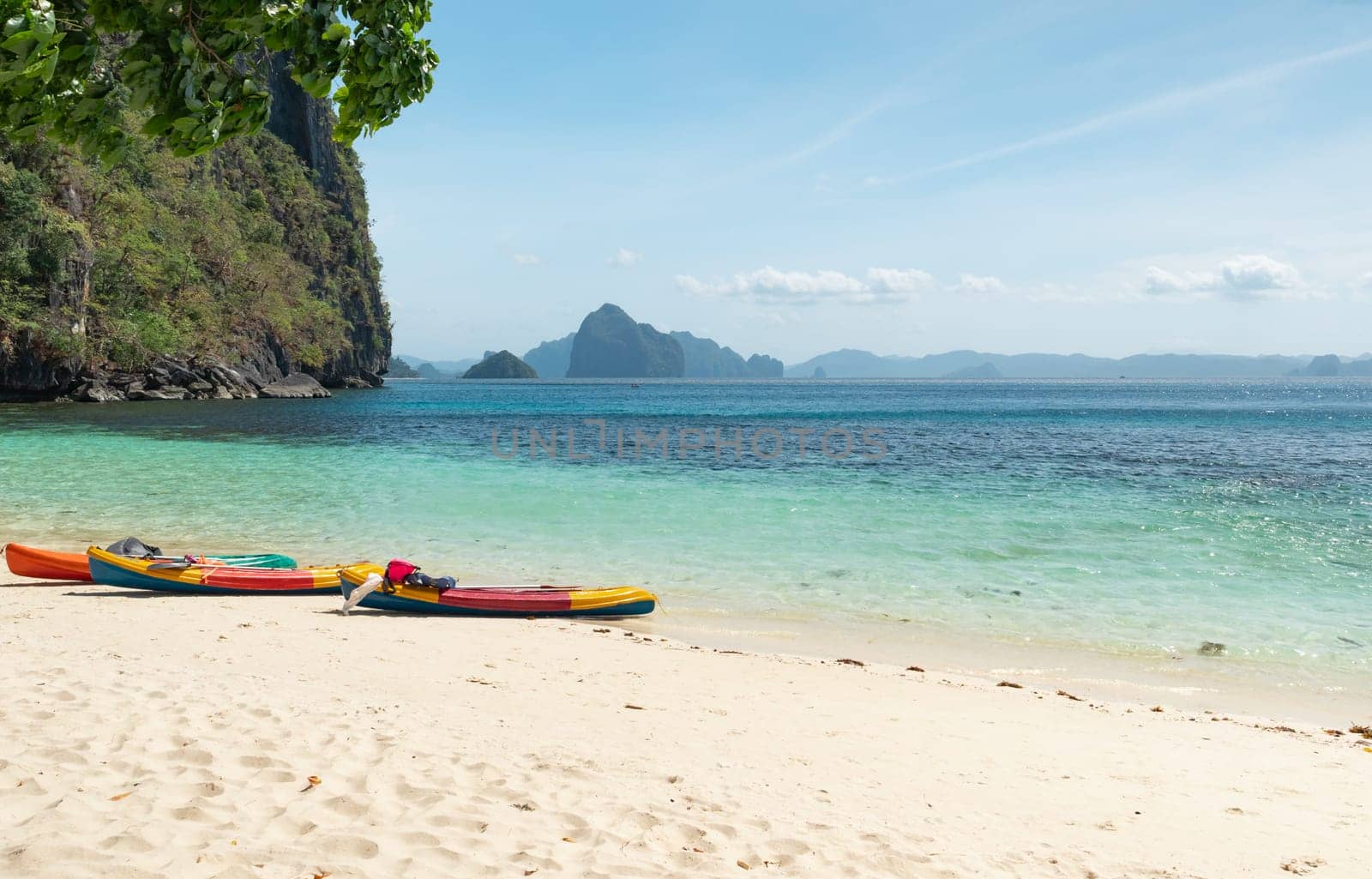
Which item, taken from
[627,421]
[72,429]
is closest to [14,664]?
[72,429]

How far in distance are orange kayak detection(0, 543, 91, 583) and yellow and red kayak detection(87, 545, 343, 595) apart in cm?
24

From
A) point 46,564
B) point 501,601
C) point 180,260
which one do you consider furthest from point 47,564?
point 180,260

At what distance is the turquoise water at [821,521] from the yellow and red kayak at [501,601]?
1.50m

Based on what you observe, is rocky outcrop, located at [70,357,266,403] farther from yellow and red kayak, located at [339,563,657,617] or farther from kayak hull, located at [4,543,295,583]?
yellow and red kayak, located at [339,563,657,617]

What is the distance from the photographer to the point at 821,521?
18078 mm

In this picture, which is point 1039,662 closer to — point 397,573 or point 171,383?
point 397,573

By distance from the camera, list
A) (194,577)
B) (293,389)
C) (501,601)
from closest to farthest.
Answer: (501,601) < (194,577) < (293,389)

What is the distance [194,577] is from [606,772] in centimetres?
896

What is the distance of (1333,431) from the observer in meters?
49.2

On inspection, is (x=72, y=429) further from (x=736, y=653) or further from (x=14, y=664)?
(x=736, y=653)

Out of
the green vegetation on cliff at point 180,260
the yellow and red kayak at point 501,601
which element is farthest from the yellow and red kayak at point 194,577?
the green vegetation on cliff at point 180,260

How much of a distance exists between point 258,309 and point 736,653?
75380mm

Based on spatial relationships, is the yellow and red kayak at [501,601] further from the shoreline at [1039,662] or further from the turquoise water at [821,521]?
the turquoise water at [821,521]

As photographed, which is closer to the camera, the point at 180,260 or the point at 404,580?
the point at 404,580
